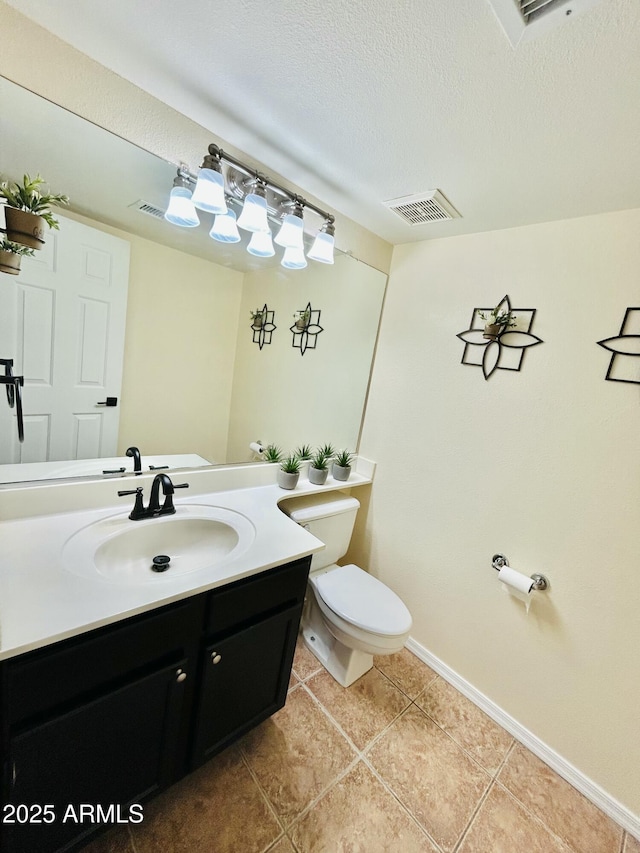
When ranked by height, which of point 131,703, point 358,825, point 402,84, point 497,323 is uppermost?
point 402,84

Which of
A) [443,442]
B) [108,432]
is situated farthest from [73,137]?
[443,442]

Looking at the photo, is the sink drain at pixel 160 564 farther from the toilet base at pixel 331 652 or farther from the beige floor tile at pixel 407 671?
the beige floor tile at pixel 407 671

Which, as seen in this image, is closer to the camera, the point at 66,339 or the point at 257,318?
the point at 66,339

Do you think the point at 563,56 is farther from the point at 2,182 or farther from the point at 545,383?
the point at 2,182

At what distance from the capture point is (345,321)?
1.87 meters

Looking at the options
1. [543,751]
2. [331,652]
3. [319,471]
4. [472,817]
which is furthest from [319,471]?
[543,751]

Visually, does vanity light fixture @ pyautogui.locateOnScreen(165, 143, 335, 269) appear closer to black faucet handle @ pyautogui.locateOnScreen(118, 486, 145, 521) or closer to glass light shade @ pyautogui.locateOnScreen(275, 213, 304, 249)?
glass light shade @ pyautogui.locateOnScreen(275, 213, 304, 249)

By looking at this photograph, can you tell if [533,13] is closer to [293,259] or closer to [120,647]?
[293,259]

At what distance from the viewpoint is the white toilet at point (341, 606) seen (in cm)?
141

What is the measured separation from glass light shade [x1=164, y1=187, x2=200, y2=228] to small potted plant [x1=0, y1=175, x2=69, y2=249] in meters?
0.31

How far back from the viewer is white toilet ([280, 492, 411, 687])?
1405mm

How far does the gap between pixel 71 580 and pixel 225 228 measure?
4.18 feet

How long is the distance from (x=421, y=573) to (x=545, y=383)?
1119mm

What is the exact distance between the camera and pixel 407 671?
5.68 ft
